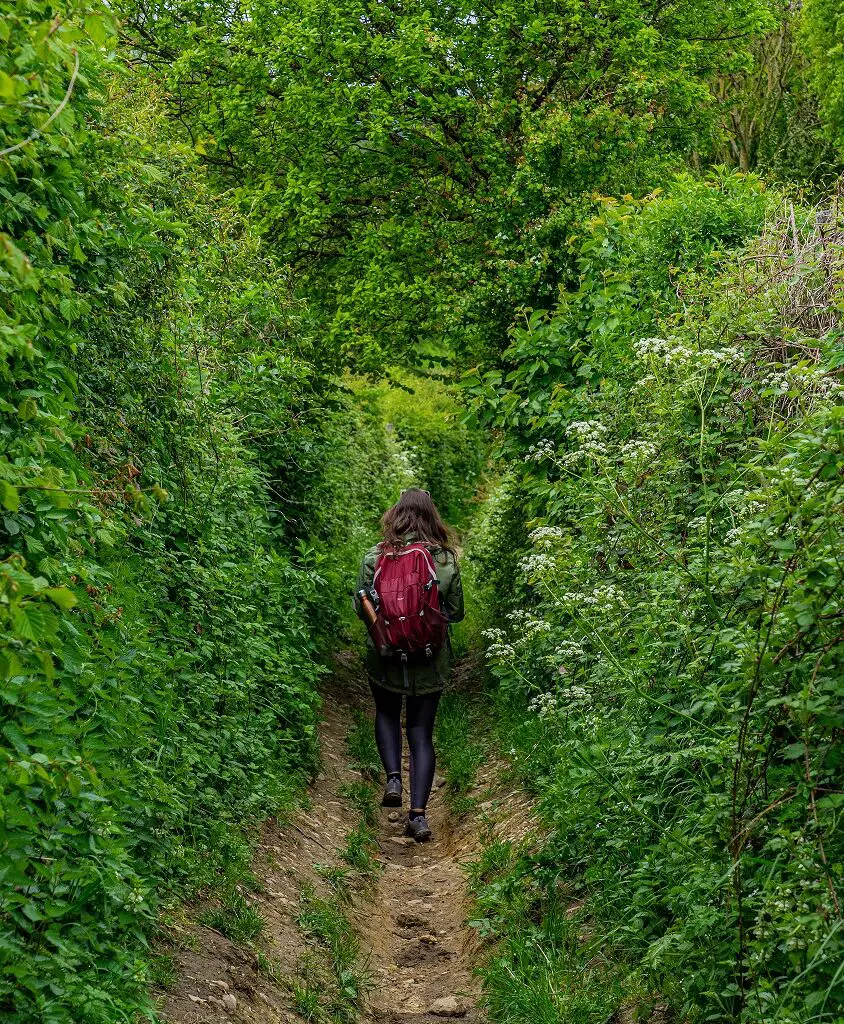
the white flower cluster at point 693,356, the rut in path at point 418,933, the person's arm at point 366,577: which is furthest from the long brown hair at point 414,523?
the white flower cluster at point 693,356

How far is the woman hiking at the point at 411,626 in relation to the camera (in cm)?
705

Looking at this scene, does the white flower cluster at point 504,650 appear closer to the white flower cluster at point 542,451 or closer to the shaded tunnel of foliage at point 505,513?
the shaded tunnel of foliage at point 505,513

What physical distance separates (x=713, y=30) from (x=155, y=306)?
36.4 ft

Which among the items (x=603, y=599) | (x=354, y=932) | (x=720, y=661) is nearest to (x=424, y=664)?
(x=354, y=932)

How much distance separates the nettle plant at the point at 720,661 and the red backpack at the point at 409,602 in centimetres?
85

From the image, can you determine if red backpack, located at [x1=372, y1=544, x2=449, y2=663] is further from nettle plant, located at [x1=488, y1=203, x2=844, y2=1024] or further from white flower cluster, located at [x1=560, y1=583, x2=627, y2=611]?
white flower cluster, located at [x1=560, y1=583, x2=627, y2=611]

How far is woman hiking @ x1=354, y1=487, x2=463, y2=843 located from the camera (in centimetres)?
705

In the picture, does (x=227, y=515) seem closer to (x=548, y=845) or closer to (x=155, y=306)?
(x=155, y=306)

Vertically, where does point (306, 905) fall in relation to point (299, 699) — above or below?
below

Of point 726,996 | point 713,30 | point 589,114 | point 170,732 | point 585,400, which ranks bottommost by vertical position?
point 726,996

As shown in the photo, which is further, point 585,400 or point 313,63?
point 313,63

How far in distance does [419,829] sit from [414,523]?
205 cm

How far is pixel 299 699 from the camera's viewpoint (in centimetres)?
729

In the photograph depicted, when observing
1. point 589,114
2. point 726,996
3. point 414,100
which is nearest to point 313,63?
point 414,100
